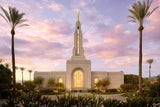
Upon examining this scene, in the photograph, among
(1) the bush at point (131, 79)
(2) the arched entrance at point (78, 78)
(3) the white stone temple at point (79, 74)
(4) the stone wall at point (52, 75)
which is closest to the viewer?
(3) the white stone temple at point (79, 74)

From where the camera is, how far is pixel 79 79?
28.9 meters

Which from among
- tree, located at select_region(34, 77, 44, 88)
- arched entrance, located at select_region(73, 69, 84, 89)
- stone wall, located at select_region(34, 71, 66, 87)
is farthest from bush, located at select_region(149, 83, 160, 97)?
tree, located at select_region(34, 77, 44, 88)

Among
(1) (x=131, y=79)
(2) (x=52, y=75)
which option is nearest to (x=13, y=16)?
(2) (x=52, y=75)

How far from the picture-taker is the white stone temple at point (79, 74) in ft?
92.1

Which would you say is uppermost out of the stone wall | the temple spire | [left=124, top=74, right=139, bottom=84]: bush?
the temple spire

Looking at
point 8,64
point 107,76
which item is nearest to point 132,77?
point 107,76

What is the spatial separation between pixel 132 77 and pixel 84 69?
43.4 feet

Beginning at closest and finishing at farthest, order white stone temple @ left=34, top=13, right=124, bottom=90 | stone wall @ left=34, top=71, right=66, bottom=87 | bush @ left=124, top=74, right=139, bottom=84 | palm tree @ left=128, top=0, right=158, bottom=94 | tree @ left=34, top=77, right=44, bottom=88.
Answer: palm tree @ left=128, top=0, right=158, bottom=94 < tree @ left=34, top=77, right=44, bottom=88 < white stone temple @ left=34, top=13, right=124, bottom=90 < stone wall @ left=34, top=71, right=66, bottom=87 < bush @ left=124, top=74, right=139, bottom=84

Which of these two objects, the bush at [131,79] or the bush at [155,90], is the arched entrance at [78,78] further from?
the bush at [155,90]

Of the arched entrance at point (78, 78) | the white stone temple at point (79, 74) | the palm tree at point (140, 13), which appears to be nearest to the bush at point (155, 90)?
the palm tree at point (140, 13)

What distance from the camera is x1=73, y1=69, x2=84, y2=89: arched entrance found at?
93.8 feet

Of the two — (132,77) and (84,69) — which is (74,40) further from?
(132,77)

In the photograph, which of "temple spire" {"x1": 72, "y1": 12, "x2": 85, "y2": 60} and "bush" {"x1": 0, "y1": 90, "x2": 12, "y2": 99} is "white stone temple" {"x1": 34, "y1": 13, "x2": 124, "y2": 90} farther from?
"bush" {"x1": 0, "y1": 90, "x2": 12, "y2": 99}

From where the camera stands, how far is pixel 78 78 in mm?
28891
